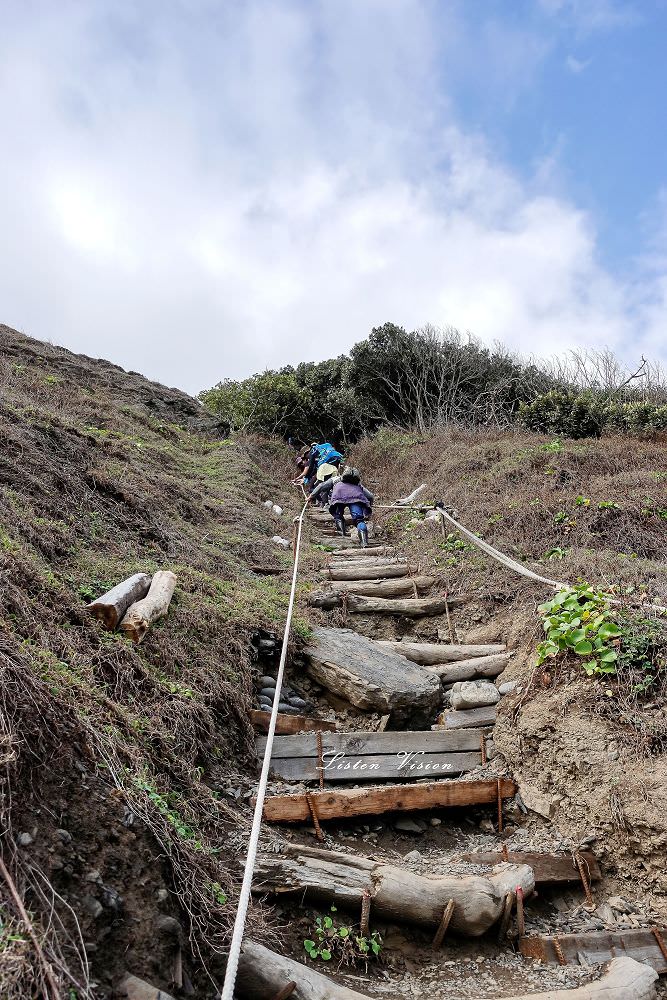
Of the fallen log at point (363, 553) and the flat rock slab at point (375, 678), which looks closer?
the flat rock slab at point (375, 678)

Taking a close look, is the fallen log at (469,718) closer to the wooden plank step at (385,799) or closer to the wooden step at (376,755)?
the wooden step at (376,755)

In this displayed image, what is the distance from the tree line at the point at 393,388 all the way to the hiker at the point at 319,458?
11.4ft

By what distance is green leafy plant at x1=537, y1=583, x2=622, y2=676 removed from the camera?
4148 millimetres

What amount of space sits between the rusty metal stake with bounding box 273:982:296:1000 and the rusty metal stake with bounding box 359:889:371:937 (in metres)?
0.67

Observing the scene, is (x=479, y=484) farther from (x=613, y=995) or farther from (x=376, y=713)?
(x=613, y=995)

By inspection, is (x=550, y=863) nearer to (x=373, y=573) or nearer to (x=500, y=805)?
(x=500, y=805)

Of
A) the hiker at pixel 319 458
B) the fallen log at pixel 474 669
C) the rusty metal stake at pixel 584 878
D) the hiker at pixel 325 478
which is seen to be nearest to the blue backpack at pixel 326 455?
the hiker at pixel 319 458

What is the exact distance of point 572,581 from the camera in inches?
222

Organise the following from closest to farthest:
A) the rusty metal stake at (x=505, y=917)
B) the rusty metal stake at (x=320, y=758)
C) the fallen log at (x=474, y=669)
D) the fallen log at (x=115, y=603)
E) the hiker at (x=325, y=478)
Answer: the rusty metal stake at (x=505, y=917)
the fallen log at (x=115, y=603)
the rusty metal stake at (x=320, y=758)
the fallen log at (x=474, y=669)
the hiker at (x=325, y=478)

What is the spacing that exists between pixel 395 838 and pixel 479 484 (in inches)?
277

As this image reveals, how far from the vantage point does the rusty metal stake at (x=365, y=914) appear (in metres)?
3.04

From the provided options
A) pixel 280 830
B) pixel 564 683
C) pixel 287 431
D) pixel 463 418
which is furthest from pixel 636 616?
pixel 287 431

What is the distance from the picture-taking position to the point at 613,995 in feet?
9.30

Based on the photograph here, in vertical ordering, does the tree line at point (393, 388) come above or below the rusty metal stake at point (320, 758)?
above
